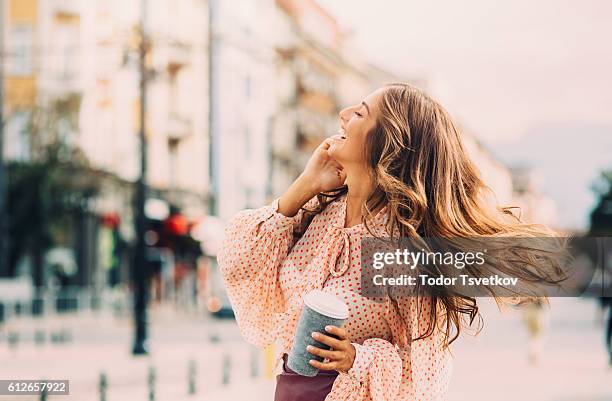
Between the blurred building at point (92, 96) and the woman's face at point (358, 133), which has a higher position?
the blurred building at point (92, 96)

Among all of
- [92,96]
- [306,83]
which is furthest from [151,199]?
[306,83]

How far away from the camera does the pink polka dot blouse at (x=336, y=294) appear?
3114 millimetres

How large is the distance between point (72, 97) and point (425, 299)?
3370 cm

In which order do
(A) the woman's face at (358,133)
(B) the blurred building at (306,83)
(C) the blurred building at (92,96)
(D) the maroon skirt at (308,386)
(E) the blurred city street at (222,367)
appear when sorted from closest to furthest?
(D) the maroon skirt at (308,386) → (A) the woman's face at (358,133) → (E) the blurred city street at (222,367) → (C) the blurred building at (92,96) → (B) the blurred building at (306,83)

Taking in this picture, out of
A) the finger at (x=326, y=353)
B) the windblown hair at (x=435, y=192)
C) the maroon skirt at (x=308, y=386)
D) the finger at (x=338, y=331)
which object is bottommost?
the maroon skirt at (x=308, y=386)

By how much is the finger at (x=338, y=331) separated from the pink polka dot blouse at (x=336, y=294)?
105 mm

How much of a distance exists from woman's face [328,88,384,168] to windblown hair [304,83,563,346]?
17mm

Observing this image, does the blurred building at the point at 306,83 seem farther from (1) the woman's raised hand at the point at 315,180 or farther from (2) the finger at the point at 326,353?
(2) the finger at the point at 326,353

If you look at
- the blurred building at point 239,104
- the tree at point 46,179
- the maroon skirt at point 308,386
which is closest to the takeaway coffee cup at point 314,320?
the maroon skirt at point 308,386

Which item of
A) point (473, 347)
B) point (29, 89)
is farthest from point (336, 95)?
point (473, 347)

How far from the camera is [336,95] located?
76.1m

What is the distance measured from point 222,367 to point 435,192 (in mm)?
15956

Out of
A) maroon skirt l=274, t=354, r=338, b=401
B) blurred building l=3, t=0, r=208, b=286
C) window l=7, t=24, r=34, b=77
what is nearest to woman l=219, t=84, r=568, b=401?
maroon skirt l=274, t=354, r=338, b=401

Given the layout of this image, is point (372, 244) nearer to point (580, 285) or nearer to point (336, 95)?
point (580, 285)
